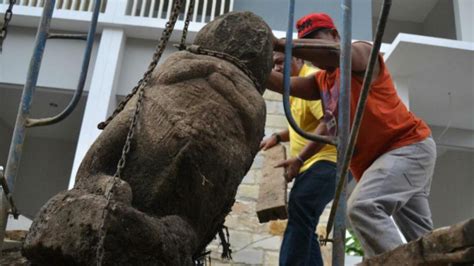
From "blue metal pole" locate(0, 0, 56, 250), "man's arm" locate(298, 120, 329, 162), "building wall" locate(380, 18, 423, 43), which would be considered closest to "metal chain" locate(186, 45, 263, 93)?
"blue metal pole" locate(0, 0, 56, 250)

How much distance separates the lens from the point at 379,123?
2.78 m

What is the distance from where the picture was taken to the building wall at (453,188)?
791 cm

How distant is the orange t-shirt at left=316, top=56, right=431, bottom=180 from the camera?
2.78m

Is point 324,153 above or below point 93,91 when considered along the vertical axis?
below

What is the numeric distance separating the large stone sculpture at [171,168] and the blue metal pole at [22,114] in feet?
1.53

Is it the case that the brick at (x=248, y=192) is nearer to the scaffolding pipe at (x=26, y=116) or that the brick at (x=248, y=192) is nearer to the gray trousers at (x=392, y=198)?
the gray trousers at (x=392, y=198)

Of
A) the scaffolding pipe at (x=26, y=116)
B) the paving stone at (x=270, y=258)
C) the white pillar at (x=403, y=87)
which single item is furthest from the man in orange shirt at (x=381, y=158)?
the white pillar at (x=403, y=87)

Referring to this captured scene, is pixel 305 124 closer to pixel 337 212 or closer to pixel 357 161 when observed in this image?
pixel 357 161

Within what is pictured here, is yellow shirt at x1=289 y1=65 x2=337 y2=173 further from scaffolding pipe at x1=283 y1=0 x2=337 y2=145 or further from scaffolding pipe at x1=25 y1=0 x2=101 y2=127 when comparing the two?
scaffolding pipe at x1=25 y1=0 x2=101 y2=127

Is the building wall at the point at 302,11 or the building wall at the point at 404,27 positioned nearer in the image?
the building wall at the point at 302,11

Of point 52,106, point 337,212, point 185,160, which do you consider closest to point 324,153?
point 337,212

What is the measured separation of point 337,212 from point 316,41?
33.0 inches

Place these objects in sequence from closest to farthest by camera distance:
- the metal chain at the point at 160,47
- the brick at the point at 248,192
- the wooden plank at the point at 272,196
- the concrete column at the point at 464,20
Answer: the metal chain at the point at 160,47
the wooden plank at the point at 272,196
the brick at the point at 248,192
the concrete column at the point at 464,20

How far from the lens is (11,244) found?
309 cm
